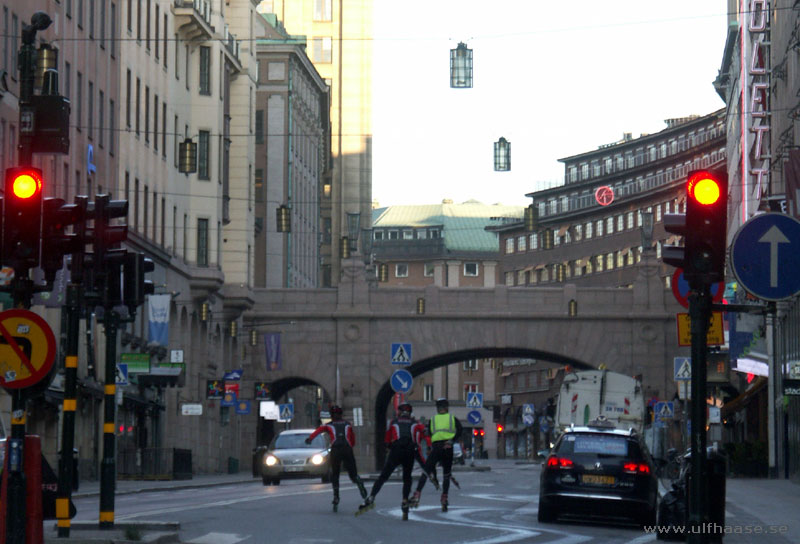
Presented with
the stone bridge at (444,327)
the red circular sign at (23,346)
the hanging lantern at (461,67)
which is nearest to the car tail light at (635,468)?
the red circular sign at (23,346)

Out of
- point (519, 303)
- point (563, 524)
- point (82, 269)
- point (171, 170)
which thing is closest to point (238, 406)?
point (171, 170)

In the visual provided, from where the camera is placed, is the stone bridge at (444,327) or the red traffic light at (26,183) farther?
the stone bridge at (444,327)

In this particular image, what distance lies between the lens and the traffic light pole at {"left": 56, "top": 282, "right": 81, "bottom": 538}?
1761cm

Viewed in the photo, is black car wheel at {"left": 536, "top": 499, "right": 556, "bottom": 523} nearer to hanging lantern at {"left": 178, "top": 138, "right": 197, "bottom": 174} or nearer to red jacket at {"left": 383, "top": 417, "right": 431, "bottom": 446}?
red jacket at {"left": 383, "top": 417, "right": 431, "bottom": 446}

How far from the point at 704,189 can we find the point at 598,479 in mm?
11126

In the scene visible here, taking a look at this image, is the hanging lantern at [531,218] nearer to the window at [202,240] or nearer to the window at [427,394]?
the window at [202,240]

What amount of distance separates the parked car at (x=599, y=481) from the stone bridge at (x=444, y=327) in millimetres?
51702

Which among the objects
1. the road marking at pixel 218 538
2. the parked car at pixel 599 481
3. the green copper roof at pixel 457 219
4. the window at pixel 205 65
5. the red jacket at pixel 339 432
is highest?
the green copper roof at pixel 457 219

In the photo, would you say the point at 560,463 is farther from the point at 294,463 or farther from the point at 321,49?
the point at 321,49

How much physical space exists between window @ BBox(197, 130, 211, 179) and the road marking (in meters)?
47.8

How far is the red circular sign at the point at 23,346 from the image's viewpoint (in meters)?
14.3

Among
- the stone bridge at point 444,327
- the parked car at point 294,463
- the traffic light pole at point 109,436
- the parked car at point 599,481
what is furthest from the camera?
the stone bridge at point 444,327

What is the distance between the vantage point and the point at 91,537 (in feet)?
57.1

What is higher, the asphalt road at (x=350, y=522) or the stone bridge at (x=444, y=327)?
the stone bridge at (x=444, y=327)
